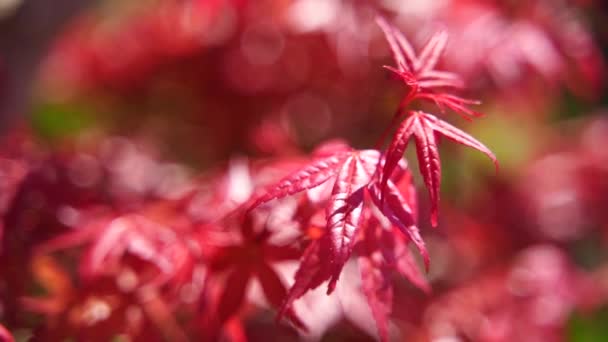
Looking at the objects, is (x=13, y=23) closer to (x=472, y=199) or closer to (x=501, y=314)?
(x=501, y=314)

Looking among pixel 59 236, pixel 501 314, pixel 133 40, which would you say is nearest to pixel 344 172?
pixel 59 236

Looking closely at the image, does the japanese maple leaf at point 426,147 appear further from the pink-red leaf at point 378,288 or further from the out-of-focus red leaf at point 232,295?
the out-of-focus red leaf at point 232,295

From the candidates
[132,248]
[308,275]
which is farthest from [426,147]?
[132,248]

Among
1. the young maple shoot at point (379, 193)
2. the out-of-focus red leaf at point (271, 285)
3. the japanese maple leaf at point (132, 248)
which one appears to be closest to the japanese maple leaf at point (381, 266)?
the young maple shoot at point (379, 193)

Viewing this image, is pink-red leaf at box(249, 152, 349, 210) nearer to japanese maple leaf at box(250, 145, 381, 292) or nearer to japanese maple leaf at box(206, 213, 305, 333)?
japanese maple leaf at box(250, 145, 381, 292)

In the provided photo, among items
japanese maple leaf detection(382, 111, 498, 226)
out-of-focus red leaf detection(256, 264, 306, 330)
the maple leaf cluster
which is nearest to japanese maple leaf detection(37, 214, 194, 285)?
the maple leaf cluster

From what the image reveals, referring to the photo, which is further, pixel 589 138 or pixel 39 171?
pixel 589 138

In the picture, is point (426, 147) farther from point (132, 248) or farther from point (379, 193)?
point (132, 248)
